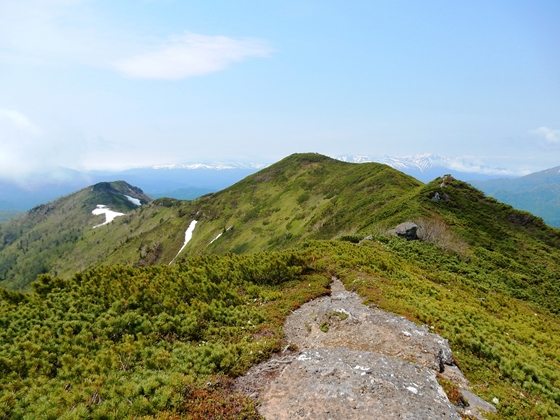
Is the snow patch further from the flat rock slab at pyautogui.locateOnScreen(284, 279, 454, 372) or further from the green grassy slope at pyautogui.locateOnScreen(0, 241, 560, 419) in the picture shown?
the flat rock slab at pyautogui.locateOnScreen(284, 279, 454, 372)

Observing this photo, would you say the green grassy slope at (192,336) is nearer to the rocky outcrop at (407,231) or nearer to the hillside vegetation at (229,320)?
the hillside vegetation at (229,320)

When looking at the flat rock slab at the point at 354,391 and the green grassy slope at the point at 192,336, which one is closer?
the flat rock slab at the point at 354,391

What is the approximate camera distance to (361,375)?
11.9 metres

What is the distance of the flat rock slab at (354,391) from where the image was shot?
10156 mm

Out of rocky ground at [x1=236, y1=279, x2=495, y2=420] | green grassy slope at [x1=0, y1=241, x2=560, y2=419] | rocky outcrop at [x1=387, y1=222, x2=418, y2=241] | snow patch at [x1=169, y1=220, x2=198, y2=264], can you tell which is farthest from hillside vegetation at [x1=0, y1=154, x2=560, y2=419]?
snow patch at [x1=169, y1=220, x2=198, y2=264]

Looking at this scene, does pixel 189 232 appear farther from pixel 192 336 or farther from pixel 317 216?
pixel 192 336

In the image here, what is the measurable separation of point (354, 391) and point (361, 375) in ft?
3.28

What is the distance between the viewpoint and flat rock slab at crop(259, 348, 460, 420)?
1016 centimetres

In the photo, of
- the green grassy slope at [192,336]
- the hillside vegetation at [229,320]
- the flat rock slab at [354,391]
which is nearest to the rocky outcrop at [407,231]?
the hillside vegetation at [229,320]

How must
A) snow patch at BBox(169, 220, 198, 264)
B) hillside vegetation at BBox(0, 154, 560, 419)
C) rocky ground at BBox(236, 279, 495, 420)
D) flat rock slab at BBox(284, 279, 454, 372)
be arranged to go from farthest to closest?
snow patch at BBox(169, 220, 198, 264) → flat rock slab at BBox(284, 279, 454, 372) → hillside vegetation at BBox(0, 154, 560, 419) → rocky ground at BBox(236, 279, 495, 420)

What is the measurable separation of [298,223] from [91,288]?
7230cm

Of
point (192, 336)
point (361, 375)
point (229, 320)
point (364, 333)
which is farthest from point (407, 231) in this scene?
point (192, 336)

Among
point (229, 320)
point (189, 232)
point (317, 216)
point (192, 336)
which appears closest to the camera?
point (192, 336)

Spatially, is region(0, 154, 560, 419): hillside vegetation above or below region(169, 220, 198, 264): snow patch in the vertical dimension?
above
